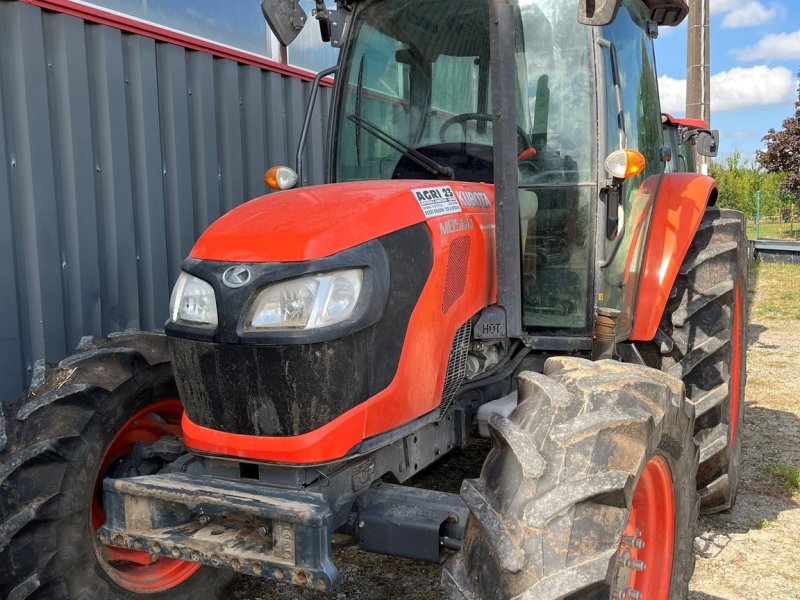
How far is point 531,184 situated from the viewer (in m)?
2.78

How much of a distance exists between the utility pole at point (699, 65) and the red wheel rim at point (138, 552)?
402 inches

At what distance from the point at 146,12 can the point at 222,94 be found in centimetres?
70

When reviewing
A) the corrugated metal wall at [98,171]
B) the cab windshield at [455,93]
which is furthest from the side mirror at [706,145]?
the corrugated metal wall at [98,171]

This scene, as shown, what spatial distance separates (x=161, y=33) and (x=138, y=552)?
2.92 metres

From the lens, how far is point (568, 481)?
1.88m

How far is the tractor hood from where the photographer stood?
6.74 ft

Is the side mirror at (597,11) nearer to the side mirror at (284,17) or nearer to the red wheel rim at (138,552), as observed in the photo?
the side mirror at (284,17)

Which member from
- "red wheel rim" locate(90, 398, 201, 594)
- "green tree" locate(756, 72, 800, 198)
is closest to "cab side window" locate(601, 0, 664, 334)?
"red wheel rim" locate(90, 398, 201, 594)

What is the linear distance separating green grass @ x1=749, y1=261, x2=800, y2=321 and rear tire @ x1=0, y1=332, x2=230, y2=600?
8.27 metres

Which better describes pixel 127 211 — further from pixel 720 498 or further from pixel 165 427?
pixel 720 498

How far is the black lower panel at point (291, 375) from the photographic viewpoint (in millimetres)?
2008

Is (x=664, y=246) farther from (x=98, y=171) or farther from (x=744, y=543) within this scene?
(x=98, y=171)

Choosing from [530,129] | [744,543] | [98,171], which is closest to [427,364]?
[530,129]

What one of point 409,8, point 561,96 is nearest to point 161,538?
point 561,96
